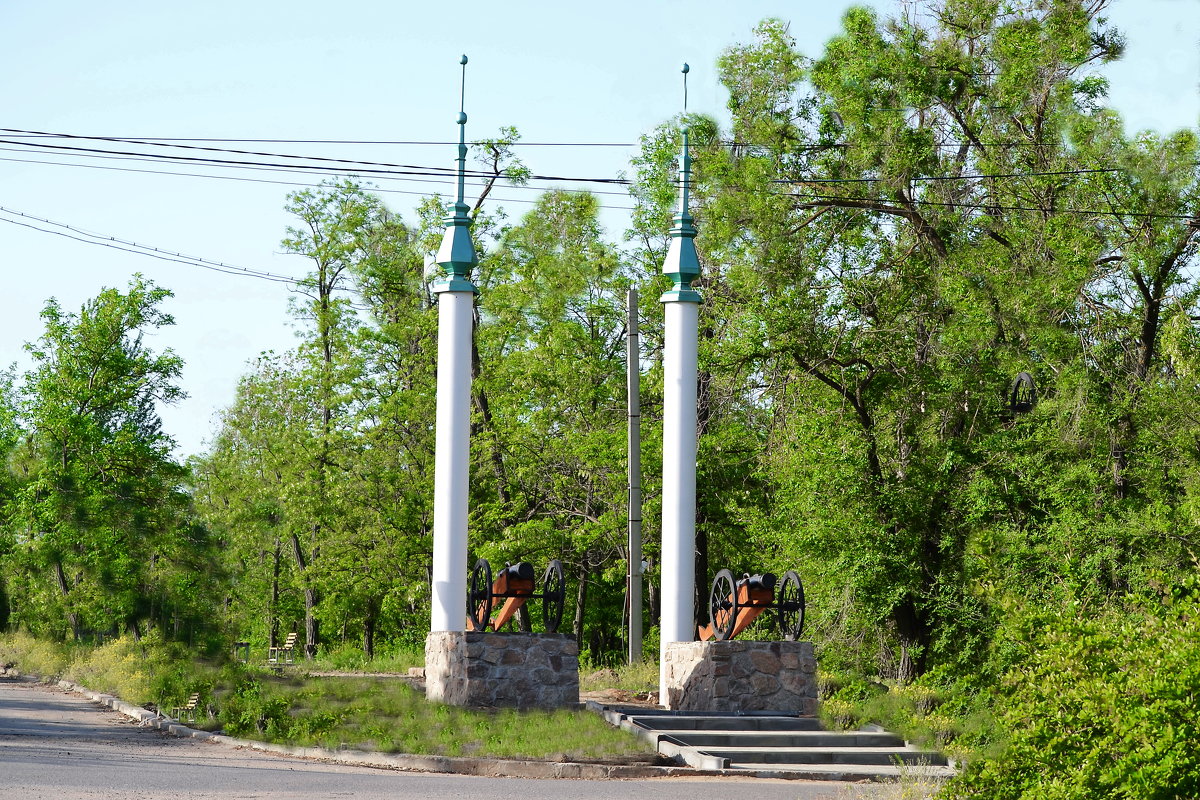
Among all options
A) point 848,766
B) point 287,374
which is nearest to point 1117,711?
point 848,766

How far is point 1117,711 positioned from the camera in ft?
23.2

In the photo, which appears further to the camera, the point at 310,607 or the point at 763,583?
the point at 310,607

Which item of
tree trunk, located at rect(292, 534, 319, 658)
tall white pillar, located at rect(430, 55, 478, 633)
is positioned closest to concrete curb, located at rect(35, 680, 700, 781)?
tall white pillar, located at rect(430, 55, 478, 633)

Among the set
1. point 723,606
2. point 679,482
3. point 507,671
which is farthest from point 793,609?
point 507,671

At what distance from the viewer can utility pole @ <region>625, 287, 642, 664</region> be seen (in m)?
21.9

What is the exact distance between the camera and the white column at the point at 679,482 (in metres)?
17.4

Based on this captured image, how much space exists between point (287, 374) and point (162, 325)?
670cm

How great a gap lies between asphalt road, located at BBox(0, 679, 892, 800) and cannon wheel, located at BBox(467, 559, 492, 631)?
3702 mm

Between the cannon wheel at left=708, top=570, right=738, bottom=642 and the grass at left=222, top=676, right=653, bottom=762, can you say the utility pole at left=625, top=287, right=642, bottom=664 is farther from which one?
the grass at left=222, top=676, right=653, bottom=762

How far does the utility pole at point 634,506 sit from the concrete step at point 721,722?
21.2 ft

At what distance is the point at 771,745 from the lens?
14.1m

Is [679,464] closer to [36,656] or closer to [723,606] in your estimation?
[723,606]

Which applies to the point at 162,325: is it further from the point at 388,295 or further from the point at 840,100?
Answer: the point at 840,100

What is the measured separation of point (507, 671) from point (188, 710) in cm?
424
